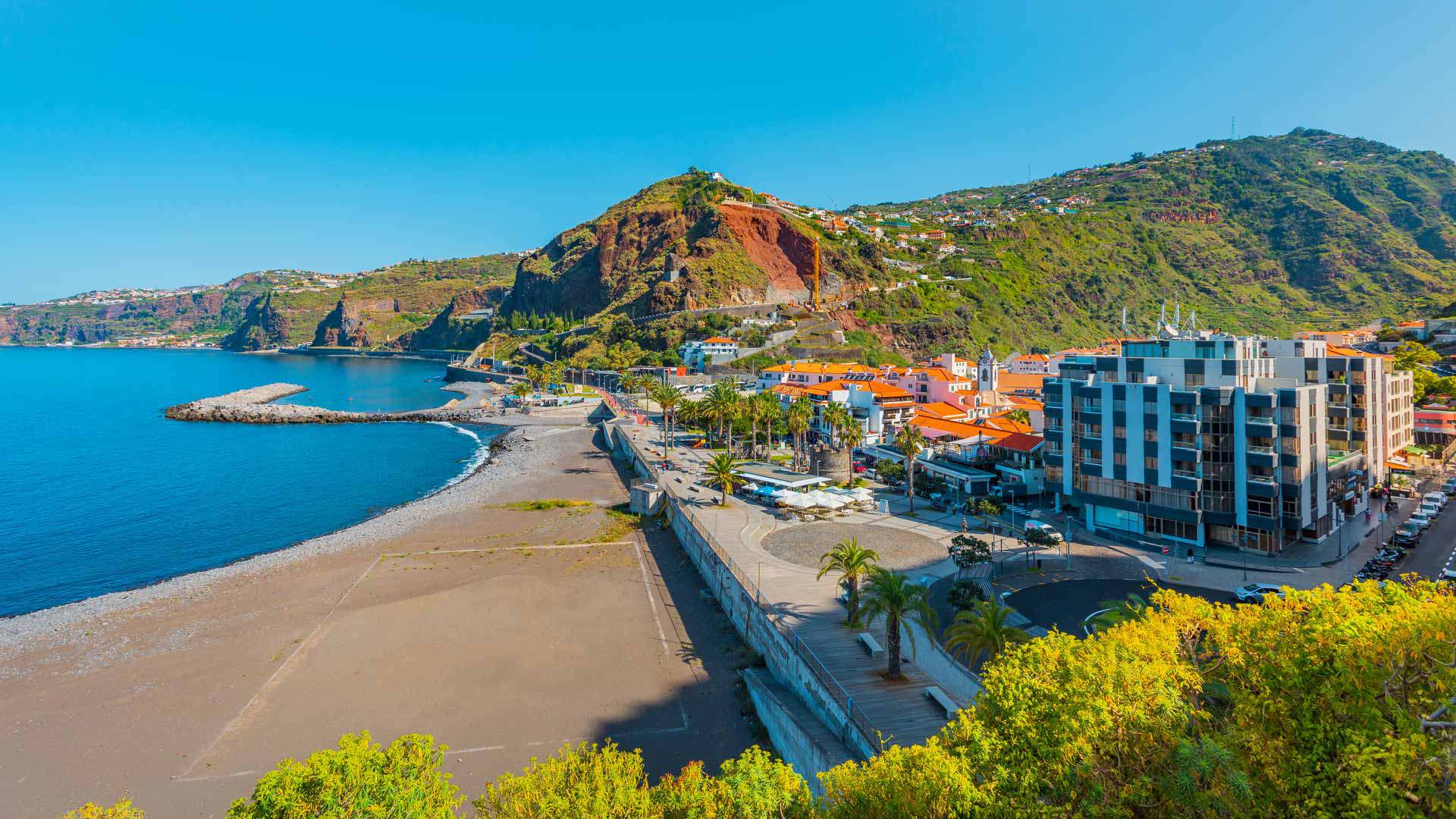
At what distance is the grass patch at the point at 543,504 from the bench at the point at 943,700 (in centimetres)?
4052

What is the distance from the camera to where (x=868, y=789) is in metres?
12.2

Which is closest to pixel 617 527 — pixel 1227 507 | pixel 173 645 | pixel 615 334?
pixel 173 645

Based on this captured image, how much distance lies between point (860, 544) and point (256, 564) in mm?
38303

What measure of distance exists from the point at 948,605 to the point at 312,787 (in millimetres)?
24494

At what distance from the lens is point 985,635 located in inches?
846

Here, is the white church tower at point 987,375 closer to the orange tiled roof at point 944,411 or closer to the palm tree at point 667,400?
the orange tiled roof at point 944,411

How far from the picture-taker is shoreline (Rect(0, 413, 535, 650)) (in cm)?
3541

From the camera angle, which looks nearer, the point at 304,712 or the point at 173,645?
the point at 304,712

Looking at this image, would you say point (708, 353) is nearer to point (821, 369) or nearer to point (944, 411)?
point (821, 369)

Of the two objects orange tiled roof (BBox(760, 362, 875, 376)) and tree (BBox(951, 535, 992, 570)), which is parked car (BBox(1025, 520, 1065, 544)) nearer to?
tree (BBox(951, 535, 992, 570))

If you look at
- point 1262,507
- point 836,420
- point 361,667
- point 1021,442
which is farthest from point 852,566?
point 1021,442

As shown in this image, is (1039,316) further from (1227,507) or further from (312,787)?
(312,787)

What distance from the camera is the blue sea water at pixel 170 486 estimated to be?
150 ft

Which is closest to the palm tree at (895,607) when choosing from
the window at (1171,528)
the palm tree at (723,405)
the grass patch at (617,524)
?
the window at (1171,528)
